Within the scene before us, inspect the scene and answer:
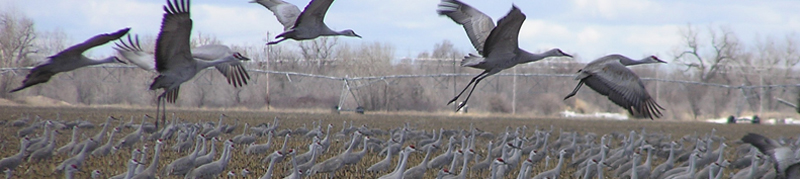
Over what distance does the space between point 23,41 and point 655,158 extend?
117ft

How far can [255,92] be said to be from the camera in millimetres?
46000

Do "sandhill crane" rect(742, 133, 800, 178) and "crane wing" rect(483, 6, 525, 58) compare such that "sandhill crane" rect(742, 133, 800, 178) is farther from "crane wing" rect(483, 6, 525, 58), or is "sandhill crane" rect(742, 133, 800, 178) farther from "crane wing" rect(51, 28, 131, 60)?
"crane wing" rect(51, 28, 131, 60)

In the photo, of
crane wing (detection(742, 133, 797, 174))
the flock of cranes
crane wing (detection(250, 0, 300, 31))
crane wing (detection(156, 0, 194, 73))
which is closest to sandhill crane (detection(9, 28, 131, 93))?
the flock of cranes

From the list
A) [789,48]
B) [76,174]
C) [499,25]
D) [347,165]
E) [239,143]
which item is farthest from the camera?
[789,48]

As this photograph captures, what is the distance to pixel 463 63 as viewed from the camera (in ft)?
30.2

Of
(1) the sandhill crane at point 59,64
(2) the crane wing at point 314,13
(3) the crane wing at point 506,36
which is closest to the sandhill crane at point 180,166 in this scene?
(1) the sandhill crane at point 59,64

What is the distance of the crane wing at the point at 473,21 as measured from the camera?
931 centimetres

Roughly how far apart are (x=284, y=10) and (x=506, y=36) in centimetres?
296

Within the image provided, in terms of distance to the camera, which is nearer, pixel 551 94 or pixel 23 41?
pixel 23 41

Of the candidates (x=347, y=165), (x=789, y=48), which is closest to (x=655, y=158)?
(x=347, y=165)

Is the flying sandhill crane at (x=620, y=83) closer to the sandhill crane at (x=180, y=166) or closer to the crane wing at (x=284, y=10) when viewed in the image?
the crane wing at (x=284, y=10)

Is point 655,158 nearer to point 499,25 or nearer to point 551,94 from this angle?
point 499,25

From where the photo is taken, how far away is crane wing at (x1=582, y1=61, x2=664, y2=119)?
28.5ft

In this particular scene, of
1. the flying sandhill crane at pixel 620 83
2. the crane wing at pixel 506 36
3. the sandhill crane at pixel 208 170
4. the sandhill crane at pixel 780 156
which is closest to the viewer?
the crane wing at pixel 506 36
